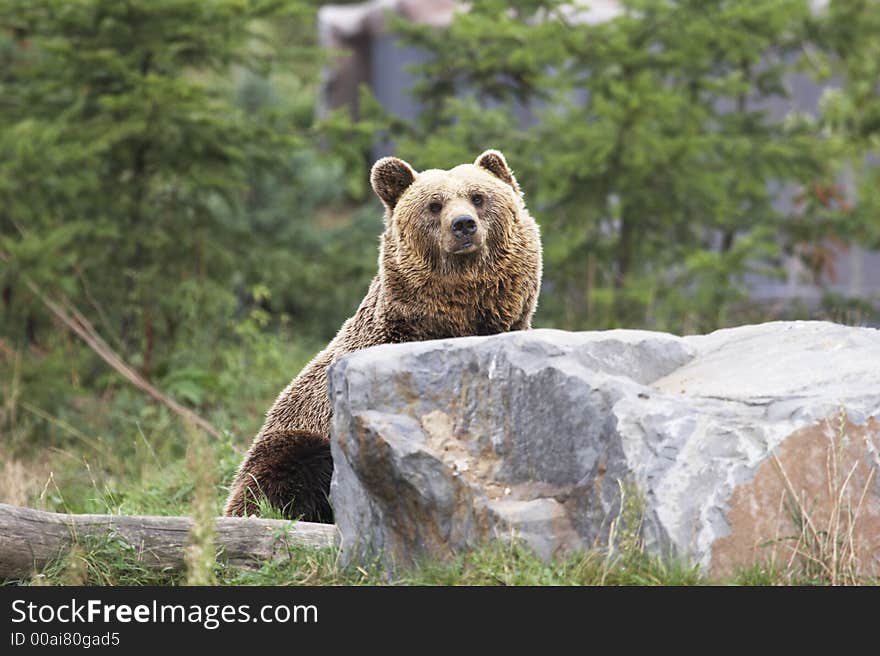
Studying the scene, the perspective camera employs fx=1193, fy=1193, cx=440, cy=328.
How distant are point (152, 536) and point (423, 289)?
149 centimetres

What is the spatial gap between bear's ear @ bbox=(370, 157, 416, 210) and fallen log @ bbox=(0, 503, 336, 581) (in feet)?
5.10

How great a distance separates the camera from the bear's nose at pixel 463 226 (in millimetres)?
4789

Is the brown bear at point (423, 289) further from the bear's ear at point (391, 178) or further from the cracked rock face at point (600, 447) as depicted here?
the cracked rock face at point (600, 447)

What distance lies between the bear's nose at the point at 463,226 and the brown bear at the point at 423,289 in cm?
8

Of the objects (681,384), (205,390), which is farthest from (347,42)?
(681,384)

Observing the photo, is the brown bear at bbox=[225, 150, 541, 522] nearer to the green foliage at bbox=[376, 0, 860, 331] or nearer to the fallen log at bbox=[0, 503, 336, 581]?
the fallen log at bbox=[0, 503, 336, 581]

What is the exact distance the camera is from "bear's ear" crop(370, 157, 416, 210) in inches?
203

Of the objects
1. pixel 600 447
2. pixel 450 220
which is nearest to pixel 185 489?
pixel 450 220

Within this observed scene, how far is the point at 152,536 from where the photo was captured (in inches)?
173

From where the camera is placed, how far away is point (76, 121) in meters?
10.1

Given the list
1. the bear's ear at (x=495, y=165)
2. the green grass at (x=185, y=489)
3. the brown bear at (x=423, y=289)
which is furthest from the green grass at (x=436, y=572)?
the bear's ear at (x=495, y=165)

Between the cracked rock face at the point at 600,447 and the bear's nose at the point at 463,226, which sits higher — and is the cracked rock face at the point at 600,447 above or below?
below

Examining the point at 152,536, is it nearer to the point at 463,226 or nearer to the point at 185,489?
the point at 463,226

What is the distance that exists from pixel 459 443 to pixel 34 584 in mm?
1543
